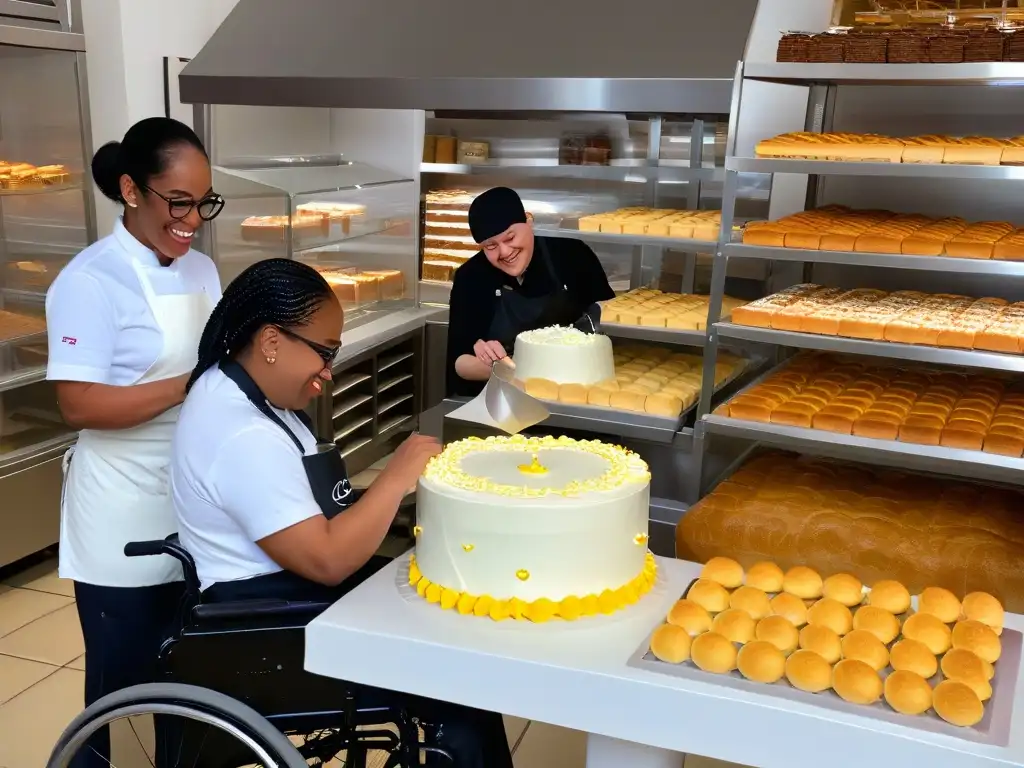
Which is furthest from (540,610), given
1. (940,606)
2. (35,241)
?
(35,241)

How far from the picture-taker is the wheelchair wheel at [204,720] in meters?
1.79

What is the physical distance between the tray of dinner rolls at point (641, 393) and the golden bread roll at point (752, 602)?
132 centimetres

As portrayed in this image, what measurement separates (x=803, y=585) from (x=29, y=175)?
3.57 metres

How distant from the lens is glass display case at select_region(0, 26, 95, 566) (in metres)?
4.11

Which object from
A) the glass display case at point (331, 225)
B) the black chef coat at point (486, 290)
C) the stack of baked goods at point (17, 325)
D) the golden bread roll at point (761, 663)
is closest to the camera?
the golden bread roll at point (761, 663)

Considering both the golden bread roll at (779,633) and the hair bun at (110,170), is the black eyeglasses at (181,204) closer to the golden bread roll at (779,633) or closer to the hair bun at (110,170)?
the hair bun at (110,170)

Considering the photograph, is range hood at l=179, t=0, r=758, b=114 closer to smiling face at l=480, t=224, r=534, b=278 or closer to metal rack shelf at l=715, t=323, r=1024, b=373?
smiling face at l=480, t=224, r=534, b=278

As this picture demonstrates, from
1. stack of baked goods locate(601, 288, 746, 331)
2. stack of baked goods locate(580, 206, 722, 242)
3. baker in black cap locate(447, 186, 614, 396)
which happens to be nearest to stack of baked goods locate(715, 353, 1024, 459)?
stack of baked goods locate(601, 288, 746, 331)

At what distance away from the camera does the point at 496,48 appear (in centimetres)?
371

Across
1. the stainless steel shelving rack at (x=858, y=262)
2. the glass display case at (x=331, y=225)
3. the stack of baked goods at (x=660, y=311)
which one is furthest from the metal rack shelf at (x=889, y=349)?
the glass display case at (x=331, y=225)

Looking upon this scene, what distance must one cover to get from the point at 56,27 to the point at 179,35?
2.43 feet

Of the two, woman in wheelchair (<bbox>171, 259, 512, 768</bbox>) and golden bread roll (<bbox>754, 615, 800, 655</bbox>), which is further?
woman in wheelchair (<bbox>171, 259, 512, 768</bbox>)

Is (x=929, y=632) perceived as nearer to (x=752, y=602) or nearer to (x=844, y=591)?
(x=844, y=591)

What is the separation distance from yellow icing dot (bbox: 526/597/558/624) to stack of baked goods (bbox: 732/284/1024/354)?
152 centimetres
